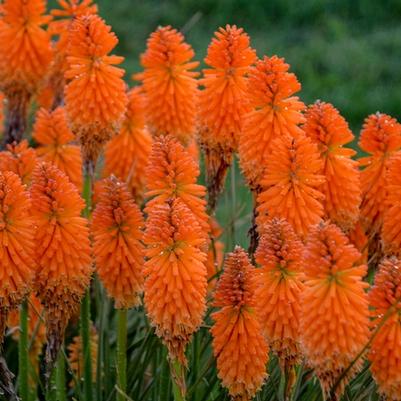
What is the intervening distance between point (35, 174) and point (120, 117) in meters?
0.68

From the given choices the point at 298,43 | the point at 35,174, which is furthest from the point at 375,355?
the point at 298,43

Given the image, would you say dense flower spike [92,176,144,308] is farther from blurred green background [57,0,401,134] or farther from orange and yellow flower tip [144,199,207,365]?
blurred green background [57,0,401,134]

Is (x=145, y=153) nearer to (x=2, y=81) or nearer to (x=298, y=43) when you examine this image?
(x=2, y=81)

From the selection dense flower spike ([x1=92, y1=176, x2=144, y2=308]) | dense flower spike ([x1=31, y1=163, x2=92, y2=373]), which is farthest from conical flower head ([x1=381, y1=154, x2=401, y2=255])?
dense flower spike ([x1=31, y1=163, x2=92, y2=373])

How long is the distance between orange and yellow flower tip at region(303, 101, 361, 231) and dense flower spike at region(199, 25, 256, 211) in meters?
0.35

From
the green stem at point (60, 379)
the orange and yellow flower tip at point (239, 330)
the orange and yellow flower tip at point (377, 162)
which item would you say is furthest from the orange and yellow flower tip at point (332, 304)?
the green stem at point (60, 379)

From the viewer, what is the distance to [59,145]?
13.1 ft

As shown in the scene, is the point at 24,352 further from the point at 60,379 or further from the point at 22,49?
the point at 22,49

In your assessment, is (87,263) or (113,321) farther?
(113,321)

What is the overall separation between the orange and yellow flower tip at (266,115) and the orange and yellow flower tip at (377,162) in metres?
0.32

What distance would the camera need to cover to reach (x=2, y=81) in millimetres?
4309

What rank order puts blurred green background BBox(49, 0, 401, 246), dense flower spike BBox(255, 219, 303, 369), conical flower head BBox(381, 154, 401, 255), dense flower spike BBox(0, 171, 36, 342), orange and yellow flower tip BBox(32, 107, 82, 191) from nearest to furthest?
1. dense flower spike BBox(255, 219, 303, 369)
2. dense flower spike BBox(0, 171, 36, 342)
3. conical flower head BBox(381, 154, 401, 255)
4. orange and yellow flower tip BBox(32, 107, 82, 191)
5. blurred green background BBox(49, 0, 401, 246)

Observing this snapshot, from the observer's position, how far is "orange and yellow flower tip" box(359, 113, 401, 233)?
3.36m

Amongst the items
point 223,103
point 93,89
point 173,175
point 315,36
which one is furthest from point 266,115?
point 315,36
